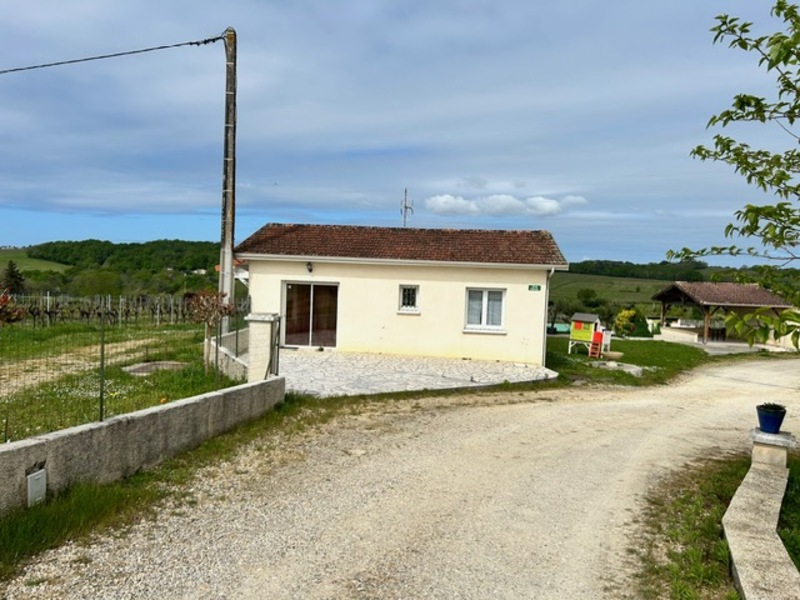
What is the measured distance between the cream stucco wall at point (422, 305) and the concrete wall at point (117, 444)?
902cm

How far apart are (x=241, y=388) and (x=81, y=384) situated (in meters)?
2.29

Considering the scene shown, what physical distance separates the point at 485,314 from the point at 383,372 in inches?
167

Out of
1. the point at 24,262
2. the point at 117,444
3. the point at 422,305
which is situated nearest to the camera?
the point at 117,444

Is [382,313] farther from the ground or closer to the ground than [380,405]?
farther from the ground

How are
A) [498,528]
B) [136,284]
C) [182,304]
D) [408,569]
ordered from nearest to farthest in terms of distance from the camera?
[408,569]
[498,528]
[182,304]
[136,284]

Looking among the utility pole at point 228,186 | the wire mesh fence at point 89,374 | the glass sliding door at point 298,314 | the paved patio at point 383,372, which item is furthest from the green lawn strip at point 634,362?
the wire mesh fence at point 89,374

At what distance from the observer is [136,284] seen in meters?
35.4

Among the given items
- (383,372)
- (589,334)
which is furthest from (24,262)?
(383,372)

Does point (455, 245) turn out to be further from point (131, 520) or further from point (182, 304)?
point (131, 520)

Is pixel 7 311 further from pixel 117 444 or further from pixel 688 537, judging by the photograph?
pixel 688 537

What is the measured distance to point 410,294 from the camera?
1750 cm

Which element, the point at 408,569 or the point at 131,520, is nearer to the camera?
the point at 408,569

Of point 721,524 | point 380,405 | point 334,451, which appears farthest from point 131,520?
point 380,405

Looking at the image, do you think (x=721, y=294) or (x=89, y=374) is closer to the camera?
(x=89, y=374)
